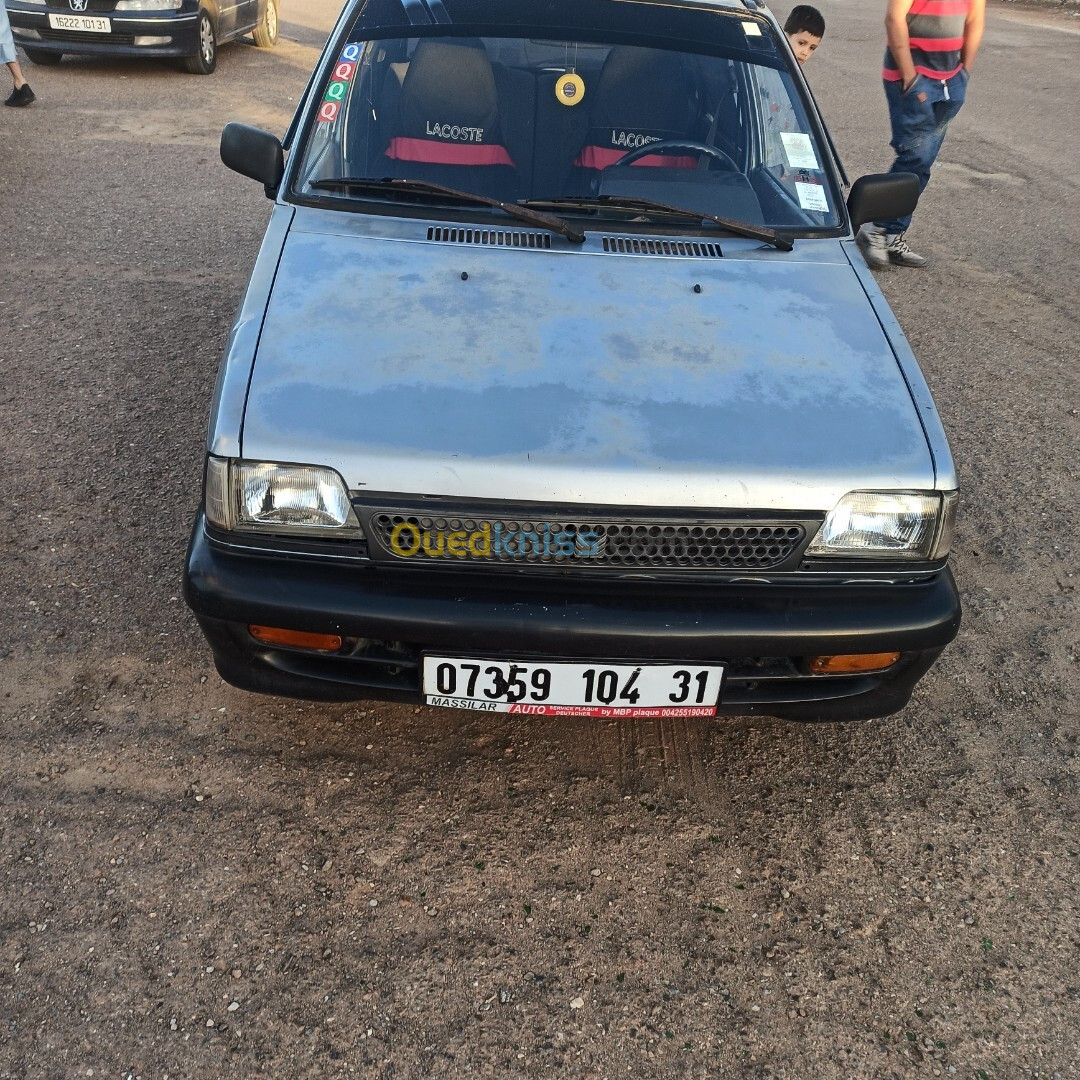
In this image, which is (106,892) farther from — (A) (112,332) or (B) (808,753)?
(A) (112,332)

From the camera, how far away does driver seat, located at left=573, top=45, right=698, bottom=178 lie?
3.30m

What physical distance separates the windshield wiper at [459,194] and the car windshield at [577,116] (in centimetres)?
1

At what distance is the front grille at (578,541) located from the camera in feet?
7.26

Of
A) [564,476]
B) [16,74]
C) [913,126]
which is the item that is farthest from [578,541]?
[16,74]

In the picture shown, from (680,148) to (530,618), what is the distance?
6.27 feet

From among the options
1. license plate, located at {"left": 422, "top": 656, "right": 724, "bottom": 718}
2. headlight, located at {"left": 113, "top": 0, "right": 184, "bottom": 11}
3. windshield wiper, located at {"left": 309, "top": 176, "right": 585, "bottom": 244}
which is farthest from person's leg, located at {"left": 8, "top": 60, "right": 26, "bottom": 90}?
license plate, located at {"left": 422, "top": 656, "right": 724, "bottom": 718}

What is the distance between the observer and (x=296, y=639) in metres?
2.36

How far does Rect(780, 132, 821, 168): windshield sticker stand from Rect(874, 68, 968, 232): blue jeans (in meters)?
2.92

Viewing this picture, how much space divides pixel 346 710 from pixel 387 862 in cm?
55

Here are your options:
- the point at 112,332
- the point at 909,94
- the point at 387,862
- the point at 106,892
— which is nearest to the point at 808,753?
the point at 387,862

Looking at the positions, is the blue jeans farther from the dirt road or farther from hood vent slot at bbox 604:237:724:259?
hood vent slot at bbox 604:237:724:259

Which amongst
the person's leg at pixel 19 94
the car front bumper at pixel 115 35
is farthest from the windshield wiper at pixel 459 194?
the car front bumper at pixel 115 35

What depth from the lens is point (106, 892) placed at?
2.32 metres

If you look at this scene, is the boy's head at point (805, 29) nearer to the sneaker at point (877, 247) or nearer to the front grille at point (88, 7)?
the sneaker at point (877, 247)
